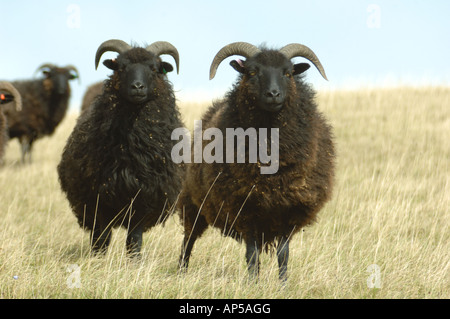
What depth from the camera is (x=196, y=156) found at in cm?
669

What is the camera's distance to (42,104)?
17.6 meters

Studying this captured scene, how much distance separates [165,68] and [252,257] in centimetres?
261

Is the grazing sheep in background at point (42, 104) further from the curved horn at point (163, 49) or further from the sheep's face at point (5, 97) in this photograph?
the curved horn at point (163, 49)

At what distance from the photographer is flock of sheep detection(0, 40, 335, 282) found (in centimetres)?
589

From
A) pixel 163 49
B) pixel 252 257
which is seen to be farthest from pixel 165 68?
pixel 252 257

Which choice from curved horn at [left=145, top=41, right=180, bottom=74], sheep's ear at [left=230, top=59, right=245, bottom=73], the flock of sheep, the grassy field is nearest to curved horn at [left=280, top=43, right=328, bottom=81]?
the flock of sheep

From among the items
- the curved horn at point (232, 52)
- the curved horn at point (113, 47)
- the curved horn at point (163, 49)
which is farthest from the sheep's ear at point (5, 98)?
the curved horn at point (232, 52)

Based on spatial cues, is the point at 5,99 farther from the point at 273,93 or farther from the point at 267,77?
the point at 273,93

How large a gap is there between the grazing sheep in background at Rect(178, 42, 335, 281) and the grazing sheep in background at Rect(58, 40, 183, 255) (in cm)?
76

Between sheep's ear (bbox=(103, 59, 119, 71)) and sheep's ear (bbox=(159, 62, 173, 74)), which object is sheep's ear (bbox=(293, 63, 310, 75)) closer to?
sheep's ear (bbox=(159, 62, 173, 74))

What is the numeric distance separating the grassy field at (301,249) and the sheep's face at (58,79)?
304 centimetres

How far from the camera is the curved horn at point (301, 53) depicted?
624cm

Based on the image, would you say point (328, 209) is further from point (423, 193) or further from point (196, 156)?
point (196, 156)
